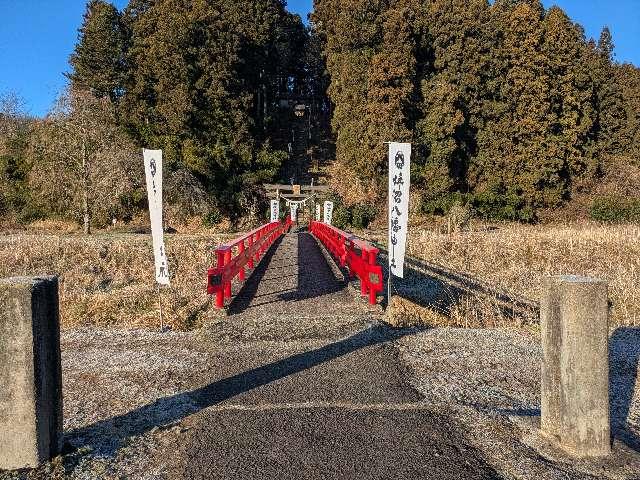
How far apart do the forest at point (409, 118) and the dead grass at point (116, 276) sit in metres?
8.96

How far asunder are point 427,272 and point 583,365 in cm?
824

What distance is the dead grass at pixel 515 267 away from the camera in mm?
6836

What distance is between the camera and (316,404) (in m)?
3.48

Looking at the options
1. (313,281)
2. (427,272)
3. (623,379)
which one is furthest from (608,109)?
(623,379)

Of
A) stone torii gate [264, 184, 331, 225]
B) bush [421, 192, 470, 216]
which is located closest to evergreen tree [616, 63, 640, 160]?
bush [421, 192, 470, 216]

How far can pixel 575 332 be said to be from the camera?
9.14ft

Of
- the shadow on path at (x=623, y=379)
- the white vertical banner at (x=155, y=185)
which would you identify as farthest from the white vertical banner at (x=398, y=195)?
the white vertical banner at (x=155, y=185)

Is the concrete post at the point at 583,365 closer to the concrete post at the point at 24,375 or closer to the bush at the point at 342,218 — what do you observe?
the concrete post at the point at 24,375

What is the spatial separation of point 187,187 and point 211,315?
55.2 feet

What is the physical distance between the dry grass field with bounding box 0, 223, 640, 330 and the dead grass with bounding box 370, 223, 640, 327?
0.02 metres

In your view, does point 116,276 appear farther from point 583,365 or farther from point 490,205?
point 490,205

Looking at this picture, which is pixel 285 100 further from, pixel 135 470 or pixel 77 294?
pixel 135 470

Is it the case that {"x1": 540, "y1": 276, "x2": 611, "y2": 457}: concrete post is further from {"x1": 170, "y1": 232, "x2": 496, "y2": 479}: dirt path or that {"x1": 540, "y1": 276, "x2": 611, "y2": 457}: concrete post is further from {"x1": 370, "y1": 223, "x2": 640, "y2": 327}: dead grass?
{"x1": 370, "y1": 223, "x2": 640, "y2": 327}: dead grass

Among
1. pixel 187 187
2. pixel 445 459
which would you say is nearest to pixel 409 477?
pixel 445 459
